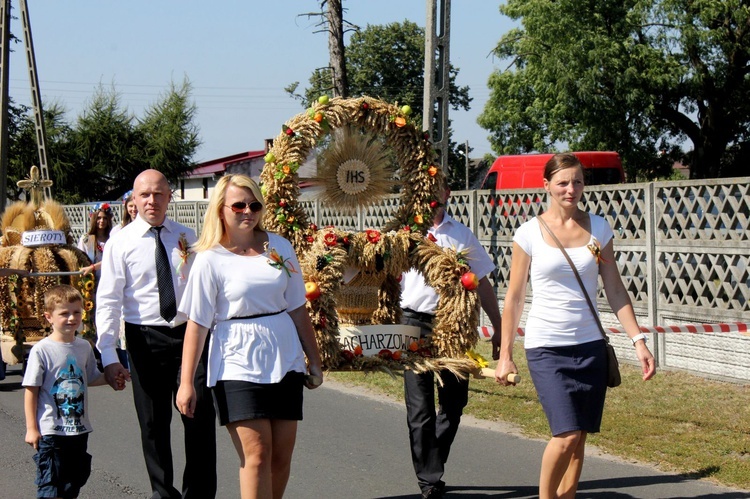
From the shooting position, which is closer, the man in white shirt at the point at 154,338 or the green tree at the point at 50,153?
the man in white shirt at the point at 154,338

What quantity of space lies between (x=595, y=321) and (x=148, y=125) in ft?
111

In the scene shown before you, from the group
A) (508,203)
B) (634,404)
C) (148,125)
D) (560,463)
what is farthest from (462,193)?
(148,125)

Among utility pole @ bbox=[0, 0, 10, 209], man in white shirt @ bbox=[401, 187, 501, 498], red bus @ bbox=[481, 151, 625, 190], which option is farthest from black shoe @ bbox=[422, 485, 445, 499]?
utility pole @ bbox=[0, 0, 10, 209]

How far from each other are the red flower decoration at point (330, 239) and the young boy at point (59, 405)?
1.34 m

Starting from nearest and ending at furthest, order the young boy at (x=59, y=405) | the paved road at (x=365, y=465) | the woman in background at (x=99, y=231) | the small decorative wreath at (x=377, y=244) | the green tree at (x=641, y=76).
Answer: the young boy at (x=59, y=405), the small decorative wreath at (x=377, y=244), the paved road at (x=365, y=465), the woman in background at (x=99, y=231), the green tree at (x=641, y=76)

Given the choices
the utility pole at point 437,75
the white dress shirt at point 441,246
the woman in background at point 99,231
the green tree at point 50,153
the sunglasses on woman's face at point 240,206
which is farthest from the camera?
the green tree at point 50,153

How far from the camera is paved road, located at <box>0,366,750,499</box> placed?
19.7ft

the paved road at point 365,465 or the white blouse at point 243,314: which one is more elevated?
the white blouse at point 243,314

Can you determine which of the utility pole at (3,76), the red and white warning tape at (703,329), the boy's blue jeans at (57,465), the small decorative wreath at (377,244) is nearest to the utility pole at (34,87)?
the utility pole at (3,76)

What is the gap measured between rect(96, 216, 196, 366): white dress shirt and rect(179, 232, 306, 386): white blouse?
821mm

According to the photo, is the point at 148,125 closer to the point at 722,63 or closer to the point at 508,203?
the point at 722,63

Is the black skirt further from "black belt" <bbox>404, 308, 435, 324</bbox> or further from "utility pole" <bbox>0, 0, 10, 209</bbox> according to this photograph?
"utility pole" <bbox>0, 0, 10, 209</bbox>

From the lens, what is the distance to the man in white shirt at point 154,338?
5051mm

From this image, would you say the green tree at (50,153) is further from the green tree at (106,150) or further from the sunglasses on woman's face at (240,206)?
the sunglasses on woman's face at (240,206)
